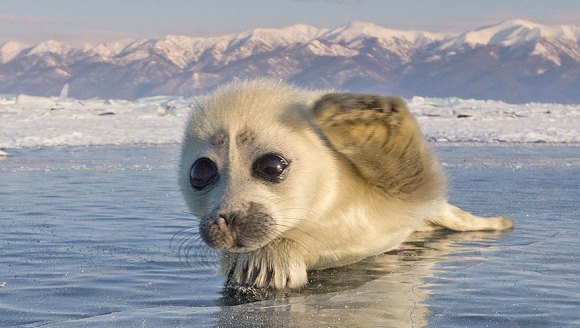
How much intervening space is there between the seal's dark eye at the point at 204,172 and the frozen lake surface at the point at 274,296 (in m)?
0.45

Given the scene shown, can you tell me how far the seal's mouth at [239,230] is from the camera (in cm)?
337

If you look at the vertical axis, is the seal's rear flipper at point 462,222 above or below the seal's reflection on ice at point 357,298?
below

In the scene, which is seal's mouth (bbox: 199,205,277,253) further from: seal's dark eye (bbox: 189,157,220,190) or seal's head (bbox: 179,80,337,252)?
seal's dark eye (bbox: 189,157,220,190)

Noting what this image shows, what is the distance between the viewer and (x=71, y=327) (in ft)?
9.71

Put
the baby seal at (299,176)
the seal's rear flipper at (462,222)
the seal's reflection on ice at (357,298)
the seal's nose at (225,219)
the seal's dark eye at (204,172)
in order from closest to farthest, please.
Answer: the seal's reflection on ice at (357,298) < the seal's nose at (225,219) < the baby seal at (299,176) < the seal's dark eye at (204,172) < the seal's rear flipper at (462,222)

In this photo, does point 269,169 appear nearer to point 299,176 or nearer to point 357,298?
point 299,176

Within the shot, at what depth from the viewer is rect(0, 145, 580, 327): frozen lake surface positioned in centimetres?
308

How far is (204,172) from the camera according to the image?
3.70 meters

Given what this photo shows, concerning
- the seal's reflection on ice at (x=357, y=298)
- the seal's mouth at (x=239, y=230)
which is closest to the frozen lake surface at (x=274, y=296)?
the seal's reflection on ice at (x=357, y=298)

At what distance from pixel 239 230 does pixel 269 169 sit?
1.06ft

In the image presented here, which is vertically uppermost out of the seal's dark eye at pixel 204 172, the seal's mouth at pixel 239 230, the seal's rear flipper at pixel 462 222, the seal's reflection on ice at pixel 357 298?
the seal's dark eye at pixel 204 172

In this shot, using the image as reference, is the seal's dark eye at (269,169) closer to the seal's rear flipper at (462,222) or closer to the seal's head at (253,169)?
the seal's head at (253,169)

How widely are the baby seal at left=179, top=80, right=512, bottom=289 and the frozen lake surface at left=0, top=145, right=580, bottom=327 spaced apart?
0.58ft

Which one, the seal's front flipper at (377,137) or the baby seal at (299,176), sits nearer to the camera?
the baby seal at (299,176)
